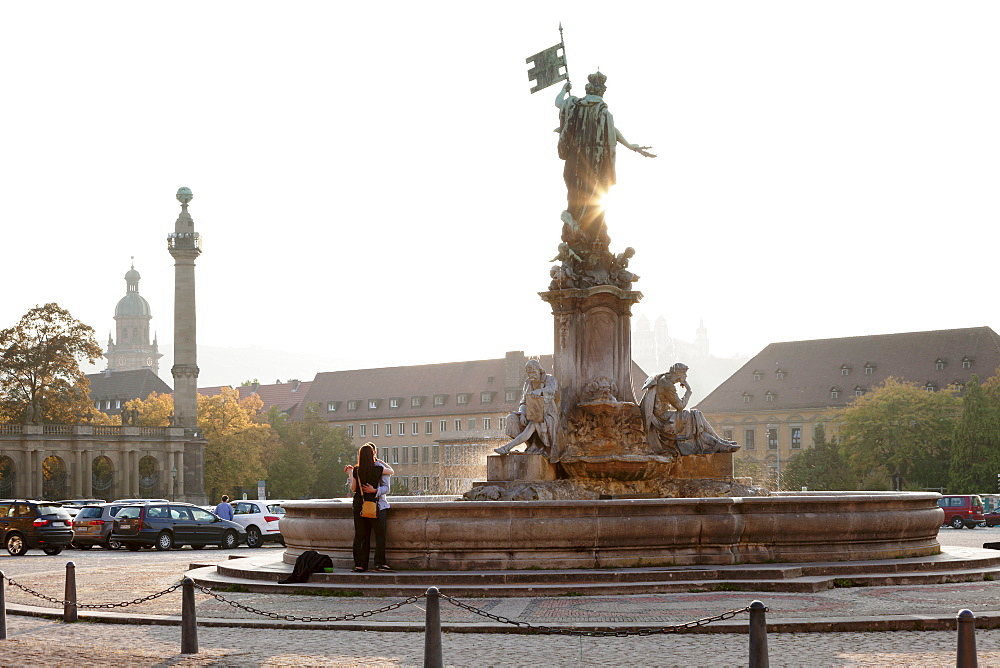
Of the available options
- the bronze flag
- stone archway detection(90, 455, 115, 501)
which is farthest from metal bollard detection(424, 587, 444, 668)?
stone archway detection(90, 455, 115, 501)

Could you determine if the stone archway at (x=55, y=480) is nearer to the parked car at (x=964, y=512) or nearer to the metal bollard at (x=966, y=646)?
the parked car at (x=964, y=512)

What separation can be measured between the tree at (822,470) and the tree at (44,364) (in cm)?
4352

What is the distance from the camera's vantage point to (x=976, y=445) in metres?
74.2

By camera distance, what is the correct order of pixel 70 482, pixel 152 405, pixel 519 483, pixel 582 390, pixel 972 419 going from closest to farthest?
pixel 519 483
pixel 582 390
pixel 972 419
pixel 70 482
pixel 152 405

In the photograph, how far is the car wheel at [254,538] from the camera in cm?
3822

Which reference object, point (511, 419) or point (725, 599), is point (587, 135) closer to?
point (511, 419)

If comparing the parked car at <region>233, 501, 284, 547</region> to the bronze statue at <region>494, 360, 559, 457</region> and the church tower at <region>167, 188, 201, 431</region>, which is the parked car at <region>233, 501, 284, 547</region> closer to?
the bronze statue at <region>494, 360, 559, 457</region>

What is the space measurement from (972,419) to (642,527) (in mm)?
62268

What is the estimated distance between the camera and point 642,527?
1691cm

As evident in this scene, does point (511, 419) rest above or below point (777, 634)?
above

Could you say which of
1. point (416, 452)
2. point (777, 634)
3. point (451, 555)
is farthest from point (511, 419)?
point (416, 452)

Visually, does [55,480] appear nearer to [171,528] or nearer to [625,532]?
[171,528]

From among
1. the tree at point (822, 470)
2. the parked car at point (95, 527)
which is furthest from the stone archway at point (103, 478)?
the parked car at point (95, 527)

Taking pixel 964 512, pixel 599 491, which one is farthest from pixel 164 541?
pixel 964 512
